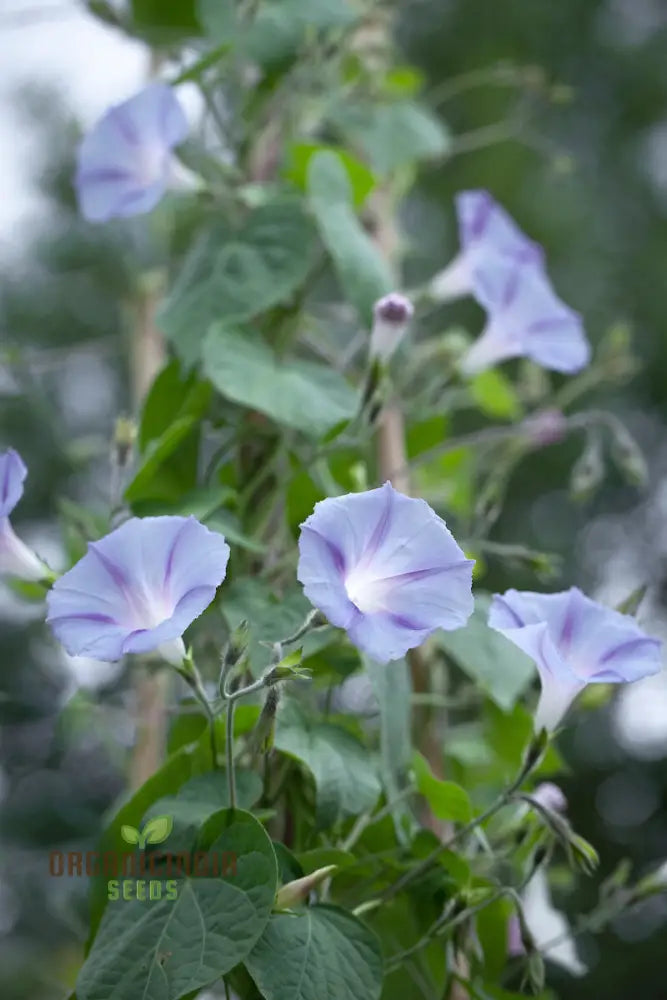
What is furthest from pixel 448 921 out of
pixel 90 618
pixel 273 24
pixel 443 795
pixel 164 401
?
pixel 273 24

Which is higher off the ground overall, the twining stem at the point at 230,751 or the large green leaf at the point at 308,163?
the large green leaf at the point at 308,163

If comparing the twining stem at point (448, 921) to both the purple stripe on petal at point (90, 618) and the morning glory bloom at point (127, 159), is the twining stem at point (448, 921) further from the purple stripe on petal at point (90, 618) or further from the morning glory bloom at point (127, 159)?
the morning glory bloom at point (127, 159)

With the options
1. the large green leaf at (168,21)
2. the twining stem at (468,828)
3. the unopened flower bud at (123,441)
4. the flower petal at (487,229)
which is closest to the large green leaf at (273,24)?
the large green leaf at (168,21)

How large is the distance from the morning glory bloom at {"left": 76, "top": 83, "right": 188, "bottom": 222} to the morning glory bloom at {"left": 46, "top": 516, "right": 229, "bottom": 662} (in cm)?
37

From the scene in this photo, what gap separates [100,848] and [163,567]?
22 centimetres

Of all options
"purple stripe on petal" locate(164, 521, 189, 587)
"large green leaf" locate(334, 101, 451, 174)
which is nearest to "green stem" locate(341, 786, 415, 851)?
"purple stripe on petal" locate(164, 521, 189, 587)

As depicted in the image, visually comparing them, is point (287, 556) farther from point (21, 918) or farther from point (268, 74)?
point (21, 918)

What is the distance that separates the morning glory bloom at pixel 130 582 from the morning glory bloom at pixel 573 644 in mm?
164

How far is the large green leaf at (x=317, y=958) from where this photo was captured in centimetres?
55

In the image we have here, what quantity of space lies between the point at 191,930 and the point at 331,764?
0.41 ft

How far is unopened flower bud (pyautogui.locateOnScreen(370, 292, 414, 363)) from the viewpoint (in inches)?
27.7

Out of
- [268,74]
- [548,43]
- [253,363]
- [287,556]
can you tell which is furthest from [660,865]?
[548,43]

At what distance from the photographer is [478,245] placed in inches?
35.9

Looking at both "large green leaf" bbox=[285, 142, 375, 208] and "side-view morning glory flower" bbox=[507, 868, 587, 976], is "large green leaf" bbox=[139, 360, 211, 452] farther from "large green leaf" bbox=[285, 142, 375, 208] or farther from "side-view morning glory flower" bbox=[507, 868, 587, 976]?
"side-view morning glory flower" bbox=[507, 868, 587, 976]
